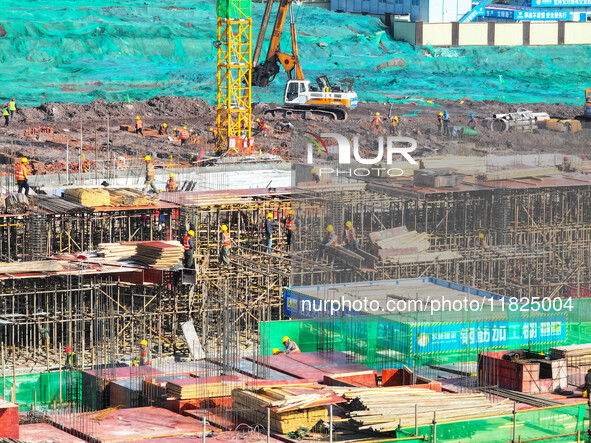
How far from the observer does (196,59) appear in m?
A: 110

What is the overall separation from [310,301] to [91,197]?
793cm

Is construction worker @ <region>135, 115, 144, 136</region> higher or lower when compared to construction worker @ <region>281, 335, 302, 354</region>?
higher

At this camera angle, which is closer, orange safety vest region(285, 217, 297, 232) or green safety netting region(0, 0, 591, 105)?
orange safety vest region(285, 217, 297, 232)

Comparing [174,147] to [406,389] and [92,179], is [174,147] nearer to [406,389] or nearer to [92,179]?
[92,179]

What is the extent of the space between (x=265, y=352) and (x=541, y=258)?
10.8 metres

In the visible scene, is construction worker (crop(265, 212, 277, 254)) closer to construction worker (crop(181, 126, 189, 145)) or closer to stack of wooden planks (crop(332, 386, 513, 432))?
stack of wooden planks (crop(332, 386, 513, 432))

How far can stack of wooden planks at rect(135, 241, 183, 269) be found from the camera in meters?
34.9

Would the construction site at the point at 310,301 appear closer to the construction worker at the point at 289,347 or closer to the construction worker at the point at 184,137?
the construction worker at the point at 289,347

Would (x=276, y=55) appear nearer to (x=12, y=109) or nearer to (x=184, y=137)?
(x=184, y=137)

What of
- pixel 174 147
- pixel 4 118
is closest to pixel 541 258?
pixel 174 147

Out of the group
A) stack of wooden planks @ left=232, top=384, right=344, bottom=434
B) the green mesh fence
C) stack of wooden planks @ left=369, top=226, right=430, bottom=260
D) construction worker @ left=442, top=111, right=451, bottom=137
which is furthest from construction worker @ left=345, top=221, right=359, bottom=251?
construction worker @ left=442, top=111, right=451, bottom=137

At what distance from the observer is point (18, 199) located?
38.1 metres

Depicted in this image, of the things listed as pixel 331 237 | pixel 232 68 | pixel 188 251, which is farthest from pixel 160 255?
pixel 232 68

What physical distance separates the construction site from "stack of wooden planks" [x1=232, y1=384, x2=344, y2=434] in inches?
1.7
